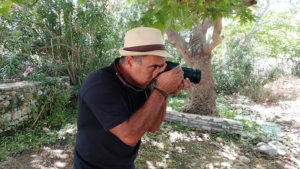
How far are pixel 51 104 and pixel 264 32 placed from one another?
8621 mm

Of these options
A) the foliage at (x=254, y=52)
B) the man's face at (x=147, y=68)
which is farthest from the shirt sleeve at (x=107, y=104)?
the foliage at (x=254, y=52)

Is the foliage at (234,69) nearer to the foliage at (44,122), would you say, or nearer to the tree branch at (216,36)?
the tree branch at (216,36)

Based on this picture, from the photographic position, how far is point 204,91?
15.4 feet

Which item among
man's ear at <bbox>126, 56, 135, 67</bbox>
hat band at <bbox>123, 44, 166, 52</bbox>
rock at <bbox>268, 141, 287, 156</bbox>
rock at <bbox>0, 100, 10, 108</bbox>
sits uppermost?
hat band at <bbox>123, 44, 166, 52</bbox>

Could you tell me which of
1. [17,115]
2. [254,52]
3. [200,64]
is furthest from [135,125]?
[254,52]

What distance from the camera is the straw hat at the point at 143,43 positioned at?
46.1 inches

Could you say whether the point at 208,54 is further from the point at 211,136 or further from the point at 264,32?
the point at 264,32

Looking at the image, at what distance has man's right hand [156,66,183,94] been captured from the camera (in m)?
1.11

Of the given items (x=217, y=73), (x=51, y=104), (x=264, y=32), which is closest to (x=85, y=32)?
(x=51, y=104)

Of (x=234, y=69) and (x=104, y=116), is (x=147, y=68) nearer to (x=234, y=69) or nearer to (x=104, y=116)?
Answer: (x=104, y=116)

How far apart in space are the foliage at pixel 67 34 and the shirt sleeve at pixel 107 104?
3.49m

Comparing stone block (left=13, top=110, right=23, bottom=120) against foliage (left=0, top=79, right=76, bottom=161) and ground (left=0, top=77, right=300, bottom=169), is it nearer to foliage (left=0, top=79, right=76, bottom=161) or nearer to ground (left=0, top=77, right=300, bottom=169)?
foliage (left=0, top=79, right=76, bottom=161)

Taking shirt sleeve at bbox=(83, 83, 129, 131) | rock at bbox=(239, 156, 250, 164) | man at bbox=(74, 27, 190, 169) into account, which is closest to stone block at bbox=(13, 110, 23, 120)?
man at bbox=(74, 27, 190, 169)

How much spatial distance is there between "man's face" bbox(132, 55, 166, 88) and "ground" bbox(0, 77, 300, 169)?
6.58ft
